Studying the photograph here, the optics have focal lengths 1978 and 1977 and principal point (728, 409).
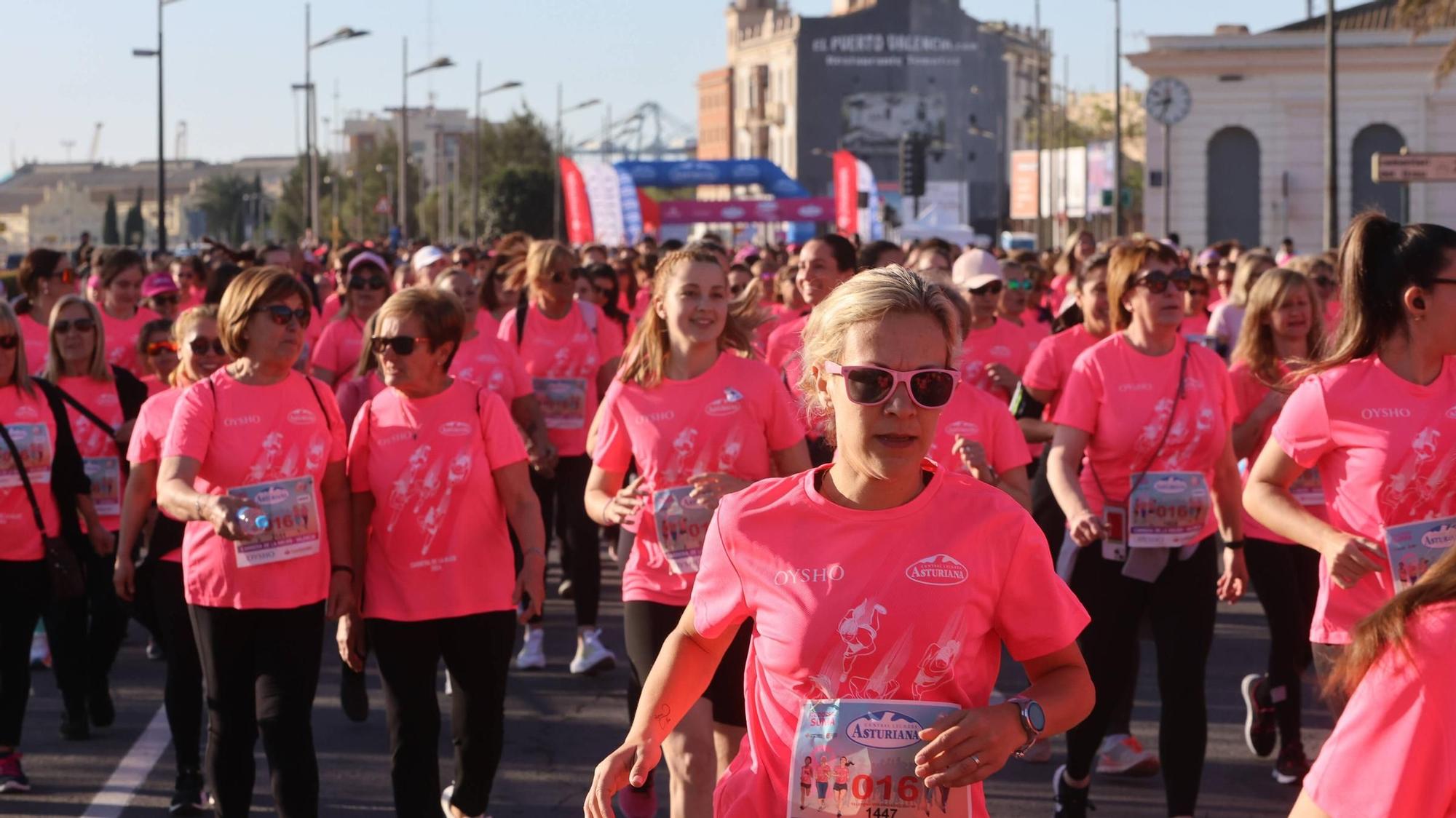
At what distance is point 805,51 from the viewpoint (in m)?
138

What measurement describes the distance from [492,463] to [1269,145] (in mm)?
47379

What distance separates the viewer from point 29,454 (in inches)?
305

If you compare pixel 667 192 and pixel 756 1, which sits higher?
pixel 756 1

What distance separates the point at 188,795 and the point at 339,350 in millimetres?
3307

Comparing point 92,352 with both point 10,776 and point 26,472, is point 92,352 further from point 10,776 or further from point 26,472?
point 10,776

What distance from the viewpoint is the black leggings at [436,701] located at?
600 centimetres

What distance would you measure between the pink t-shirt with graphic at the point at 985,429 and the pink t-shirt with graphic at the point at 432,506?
1.60 meters

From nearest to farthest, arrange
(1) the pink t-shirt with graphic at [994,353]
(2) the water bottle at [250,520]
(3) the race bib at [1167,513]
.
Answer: (2) the water bottle at [250,520] < (3) the race bib at [1167,513] < (1) the pink t-shirt with graphic at [994,353]

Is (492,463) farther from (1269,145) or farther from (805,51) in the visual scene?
(805,51)

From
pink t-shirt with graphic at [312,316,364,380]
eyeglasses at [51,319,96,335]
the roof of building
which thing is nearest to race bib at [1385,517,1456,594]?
eyeglasses at [51,319,96,335]

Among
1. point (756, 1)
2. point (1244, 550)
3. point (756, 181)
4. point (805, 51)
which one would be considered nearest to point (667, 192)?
point (805, 51)

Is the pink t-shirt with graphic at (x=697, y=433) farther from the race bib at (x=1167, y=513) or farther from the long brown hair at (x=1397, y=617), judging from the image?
the long brown hair at (x=1397, y=617)

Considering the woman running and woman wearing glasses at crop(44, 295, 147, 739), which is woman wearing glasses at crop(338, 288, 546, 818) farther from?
woman wearing glasses at crop(44, 295, 147, 739)

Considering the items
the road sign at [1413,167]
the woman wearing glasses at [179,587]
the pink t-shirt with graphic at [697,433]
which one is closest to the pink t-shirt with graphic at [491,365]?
the woman wearing glasses at [179,587]
